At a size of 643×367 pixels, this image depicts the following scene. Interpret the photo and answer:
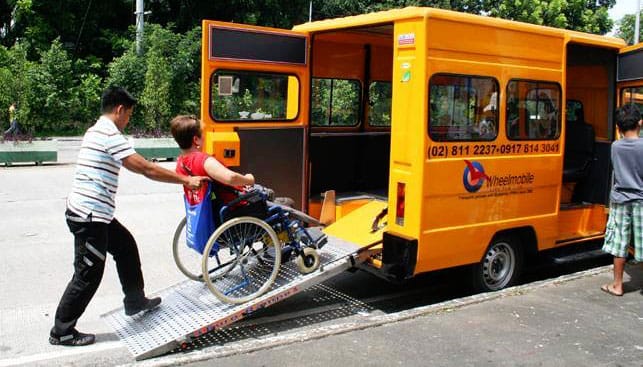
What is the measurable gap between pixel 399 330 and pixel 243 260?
4.62 ft

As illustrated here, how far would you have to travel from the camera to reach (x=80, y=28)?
3183 centimetres

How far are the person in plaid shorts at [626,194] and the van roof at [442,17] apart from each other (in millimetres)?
1045

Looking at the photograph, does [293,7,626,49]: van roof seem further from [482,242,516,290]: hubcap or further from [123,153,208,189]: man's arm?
[123,153,208,189]: man's arm

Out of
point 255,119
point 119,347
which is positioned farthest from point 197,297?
point 255,119

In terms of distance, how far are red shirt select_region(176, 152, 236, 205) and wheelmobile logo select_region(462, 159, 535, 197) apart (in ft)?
6.91

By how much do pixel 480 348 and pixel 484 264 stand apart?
66.0 inches

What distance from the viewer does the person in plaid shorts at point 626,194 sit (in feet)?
19.1

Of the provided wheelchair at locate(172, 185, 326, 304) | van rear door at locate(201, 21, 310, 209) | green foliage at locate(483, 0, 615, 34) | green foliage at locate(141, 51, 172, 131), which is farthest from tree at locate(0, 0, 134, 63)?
wheelchair at locate(172, 185, 326, 304)

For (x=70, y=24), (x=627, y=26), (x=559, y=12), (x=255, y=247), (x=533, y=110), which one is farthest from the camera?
(x=627, y=26)

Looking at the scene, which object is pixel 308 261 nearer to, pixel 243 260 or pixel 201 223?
pixel 243 260

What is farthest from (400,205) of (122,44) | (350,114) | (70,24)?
(70,24)

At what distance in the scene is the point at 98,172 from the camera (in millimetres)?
4688

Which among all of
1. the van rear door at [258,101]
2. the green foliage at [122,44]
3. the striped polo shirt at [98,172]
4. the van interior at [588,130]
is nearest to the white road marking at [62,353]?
the striped polo shirt at [98,172]

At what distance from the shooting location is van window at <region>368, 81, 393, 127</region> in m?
8.49
